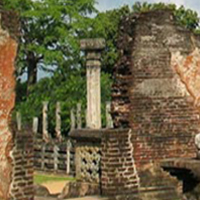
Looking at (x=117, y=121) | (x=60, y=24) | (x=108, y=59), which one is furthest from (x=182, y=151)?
(x=108, y=59)

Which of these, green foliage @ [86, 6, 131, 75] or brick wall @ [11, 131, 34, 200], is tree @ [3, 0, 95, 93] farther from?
brick wall @ [11, 131, 34, 200]

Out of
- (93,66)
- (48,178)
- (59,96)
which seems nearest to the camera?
(93,66)

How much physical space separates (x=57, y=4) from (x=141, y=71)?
24164 millimetres

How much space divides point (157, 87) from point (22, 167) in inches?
125

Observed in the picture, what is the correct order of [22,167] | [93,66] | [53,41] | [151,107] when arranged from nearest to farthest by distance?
[22,167]
[151,107]
[93,66]
[53,41]

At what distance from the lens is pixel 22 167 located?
7449mm

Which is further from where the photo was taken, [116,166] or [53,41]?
[53,41]

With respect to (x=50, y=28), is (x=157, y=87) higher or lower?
lower

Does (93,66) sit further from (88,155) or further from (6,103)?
(6,103)

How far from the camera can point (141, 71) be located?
9602 millimetres

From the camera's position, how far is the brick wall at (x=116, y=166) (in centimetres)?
905

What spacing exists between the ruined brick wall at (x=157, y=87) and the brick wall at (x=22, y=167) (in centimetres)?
238

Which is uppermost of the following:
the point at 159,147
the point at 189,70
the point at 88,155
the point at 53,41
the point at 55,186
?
the point at 53,41

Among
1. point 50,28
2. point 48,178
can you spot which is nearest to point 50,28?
point 50,28
